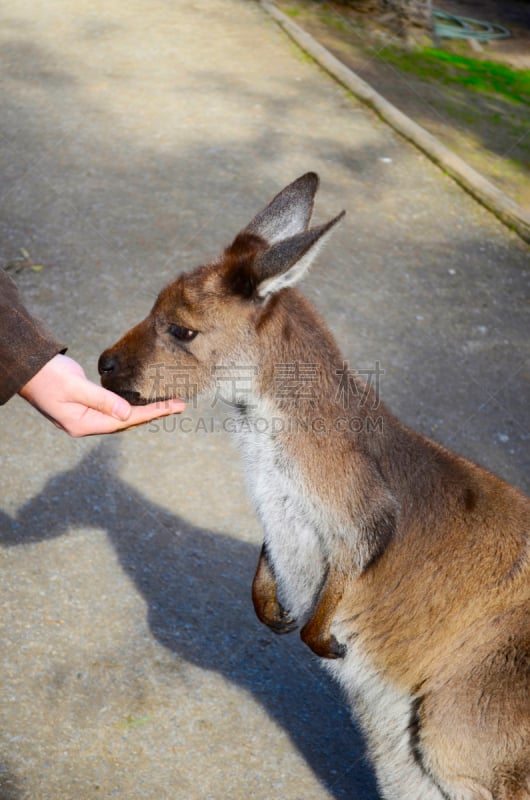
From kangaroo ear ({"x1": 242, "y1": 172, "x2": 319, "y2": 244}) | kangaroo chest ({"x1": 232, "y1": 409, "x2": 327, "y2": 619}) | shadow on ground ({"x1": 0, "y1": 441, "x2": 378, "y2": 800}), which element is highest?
kangaroo ear ({"x1": 242, "y1": 172, "x2": 319, "y2": 244})

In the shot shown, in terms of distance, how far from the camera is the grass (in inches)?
377

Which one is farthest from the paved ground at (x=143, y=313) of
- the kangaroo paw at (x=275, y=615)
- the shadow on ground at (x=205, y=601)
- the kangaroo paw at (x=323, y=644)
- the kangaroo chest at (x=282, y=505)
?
the kangaroo chest at (x=282, y=505)

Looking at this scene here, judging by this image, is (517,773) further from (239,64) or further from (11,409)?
(239,64)

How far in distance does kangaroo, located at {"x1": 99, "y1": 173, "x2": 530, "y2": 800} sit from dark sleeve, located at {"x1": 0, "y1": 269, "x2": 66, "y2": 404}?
1.10 ft

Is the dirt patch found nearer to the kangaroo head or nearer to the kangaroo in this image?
the kangaroo head

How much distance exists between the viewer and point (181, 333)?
2.86 m

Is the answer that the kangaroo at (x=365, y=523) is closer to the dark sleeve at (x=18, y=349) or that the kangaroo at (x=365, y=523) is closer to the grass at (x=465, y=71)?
the dark sleeve at (x=18, y=349)

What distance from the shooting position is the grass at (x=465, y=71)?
9570 mm

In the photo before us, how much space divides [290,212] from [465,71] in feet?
26.1

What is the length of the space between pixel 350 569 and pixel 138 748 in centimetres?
92

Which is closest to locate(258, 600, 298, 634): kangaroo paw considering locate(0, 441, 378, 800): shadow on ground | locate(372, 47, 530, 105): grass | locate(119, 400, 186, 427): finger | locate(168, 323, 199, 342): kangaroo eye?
locate(0, 441, 378, 800): shadow on ground

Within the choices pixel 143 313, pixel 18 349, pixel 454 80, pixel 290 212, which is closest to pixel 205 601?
pixel 18 349

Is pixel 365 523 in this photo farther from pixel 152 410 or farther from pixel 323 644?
pixel 152 410

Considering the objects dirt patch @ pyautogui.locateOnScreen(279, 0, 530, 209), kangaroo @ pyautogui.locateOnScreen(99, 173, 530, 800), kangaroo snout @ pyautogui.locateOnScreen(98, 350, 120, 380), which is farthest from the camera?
dirt patch @ pyautogui.locateOnScreen(279, 0, 530, 209)
